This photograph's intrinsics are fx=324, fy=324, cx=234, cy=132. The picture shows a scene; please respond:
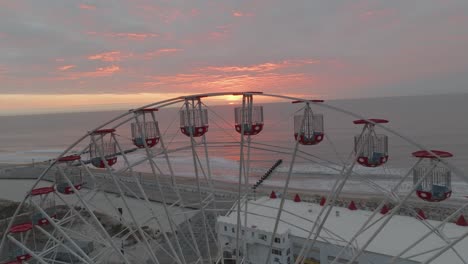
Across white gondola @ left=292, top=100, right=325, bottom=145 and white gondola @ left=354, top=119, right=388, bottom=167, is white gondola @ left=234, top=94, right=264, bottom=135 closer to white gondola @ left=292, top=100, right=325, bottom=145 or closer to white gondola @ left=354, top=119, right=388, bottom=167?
white gondola @ left=292, top=100, right=325, bottom=145

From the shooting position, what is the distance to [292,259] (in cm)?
2091

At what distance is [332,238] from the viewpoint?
1878cm

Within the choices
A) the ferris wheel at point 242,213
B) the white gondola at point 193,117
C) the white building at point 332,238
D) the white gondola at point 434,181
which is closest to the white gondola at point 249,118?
the ferris wheel at point 242,213

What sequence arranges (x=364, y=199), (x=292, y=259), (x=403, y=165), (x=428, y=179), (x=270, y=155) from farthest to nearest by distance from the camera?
(x=270, y=155) < (x=403, y=165) < (x=364, y=199) < (x=292, y=259) < (x=428, y=179)

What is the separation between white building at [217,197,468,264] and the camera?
17703 millimetres

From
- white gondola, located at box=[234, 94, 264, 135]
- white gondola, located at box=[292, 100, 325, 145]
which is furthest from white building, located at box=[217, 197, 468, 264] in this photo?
white gondola, located at box=[234, 94, 264, 135]

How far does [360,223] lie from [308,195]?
19.5m

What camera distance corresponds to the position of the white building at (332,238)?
17.7 m

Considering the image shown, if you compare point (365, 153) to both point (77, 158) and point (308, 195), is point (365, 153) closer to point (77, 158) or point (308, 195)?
point (77, 158)

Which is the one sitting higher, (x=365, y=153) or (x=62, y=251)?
(x=365, y=153)

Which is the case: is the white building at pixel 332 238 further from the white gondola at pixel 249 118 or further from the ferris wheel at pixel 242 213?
the white gondola at pixel 249 118

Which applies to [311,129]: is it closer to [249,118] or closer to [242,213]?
[249,118]

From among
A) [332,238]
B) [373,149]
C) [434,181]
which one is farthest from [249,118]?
[332,238]

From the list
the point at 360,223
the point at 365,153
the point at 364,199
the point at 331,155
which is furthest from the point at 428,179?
the point at 331,155
